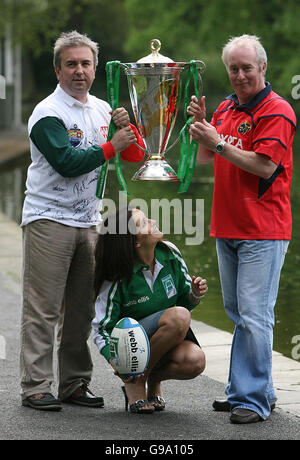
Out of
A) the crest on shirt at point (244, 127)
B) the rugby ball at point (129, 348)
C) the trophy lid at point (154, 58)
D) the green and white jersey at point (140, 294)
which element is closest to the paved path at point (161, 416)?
the rugby ball at point (129, 348)

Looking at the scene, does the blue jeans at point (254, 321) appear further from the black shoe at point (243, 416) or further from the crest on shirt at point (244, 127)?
the crest on shirt at point (244, 127)

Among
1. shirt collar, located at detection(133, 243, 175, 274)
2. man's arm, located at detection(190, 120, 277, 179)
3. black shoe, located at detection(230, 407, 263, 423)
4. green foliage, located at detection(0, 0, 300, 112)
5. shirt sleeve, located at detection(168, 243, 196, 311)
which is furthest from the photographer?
green foliage, located at detection(0, 0, 300, 112)

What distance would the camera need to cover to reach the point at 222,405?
5.38m

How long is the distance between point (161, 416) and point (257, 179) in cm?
137

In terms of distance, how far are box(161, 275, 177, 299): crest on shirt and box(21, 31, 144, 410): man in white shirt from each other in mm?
415

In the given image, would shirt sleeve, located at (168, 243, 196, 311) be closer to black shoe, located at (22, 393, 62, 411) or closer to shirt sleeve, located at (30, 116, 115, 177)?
shirt sleeve, located at (30, 116, 115, 177)

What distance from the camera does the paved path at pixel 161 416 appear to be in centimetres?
486

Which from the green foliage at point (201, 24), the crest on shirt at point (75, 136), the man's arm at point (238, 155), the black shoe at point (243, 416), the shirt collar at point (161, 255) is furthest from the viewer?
the green foliage at point (201, 24)

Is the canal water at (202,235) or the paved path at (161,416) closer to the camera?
the paved path at (161,416)

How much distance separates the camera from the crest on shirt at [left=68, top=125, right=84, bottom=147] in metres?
5.23

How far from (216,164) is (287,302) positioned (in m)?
3.72

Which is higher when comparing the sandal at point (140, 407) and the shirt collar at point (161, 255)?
the shirt collar at point (161, 255)

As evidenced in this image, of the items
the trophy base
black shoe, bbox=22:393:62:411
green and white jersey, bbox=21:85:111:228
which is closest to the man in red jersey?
the trophy base

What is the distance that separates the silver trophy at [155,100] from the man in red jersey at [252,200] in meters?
0.15
